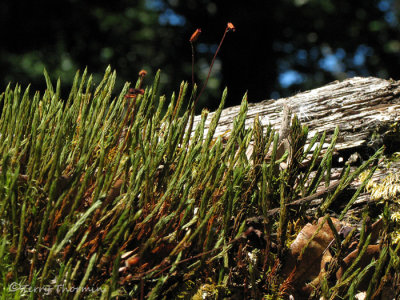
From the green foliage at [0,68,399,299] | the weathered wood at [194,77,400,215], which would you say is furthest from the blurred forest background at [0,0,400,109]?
the green foliage at [0,68,399,299]

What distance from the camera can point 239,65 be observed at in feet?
35.0

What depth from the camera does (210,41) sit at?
34.7ft

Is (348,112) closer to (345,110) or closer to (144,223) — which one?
(345,110)

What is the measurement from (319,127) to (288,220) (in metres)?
0.78

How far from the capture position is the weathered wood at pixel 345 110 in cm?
191

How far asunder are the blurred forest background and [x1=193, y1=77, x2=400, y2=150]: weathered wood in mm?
6648

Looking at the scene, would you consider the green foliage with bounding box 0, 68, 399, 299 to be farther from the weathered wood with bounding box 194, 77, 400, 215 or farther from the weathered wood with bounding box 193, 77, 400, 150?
the weathered wood with bounding box 193, 77, 400, 150

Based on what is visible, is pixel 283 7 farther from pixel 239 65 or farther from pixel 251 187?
pixel 251 187

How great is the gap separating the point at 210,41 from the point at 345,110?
8930 mm

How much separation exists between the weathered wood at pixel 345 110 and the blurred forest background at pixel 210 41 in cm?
665

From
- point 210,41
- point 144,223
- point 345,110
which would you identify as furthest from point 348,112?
point 210,41

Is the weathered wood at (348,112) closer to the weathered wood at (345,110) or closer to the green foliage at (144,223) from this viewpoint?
the weathered wood at (345,110)

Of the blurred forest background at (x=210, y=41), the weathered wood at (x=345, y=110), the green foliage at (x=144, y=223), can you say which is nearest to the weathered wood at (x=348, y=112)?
the weathered wood at (x=345, y=110)

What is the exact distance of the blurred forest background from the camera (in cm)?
913
